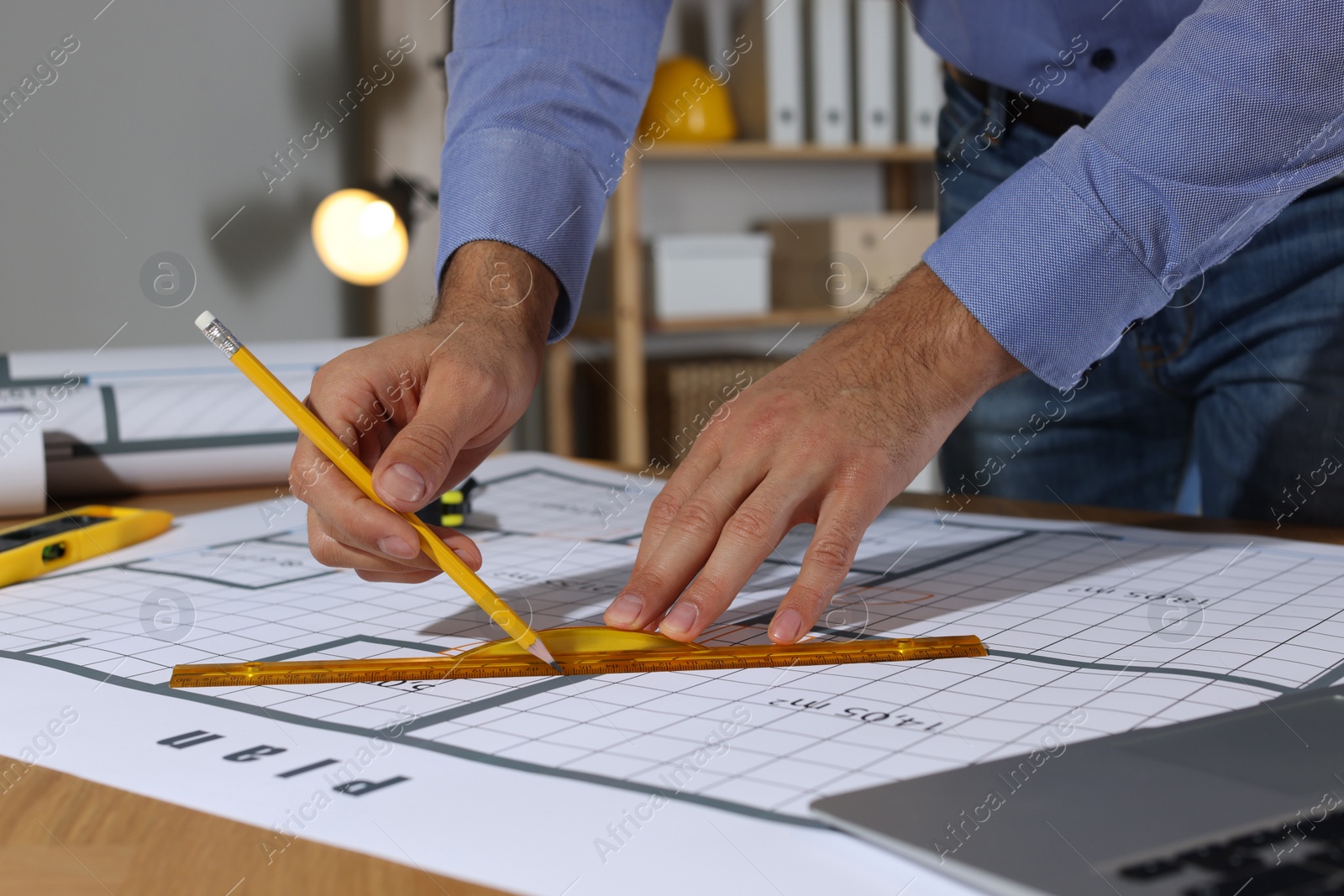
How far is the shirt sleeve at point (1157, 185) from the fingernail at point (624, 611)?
11.0 inches

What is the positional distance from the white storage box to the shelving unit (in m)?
0.03

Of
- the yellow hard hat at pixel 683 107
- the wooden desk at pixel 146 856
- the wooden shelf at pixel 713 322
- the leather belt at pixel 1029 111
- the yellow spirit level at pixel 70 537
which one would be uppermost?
the yellow hard hat at pixel 683 107

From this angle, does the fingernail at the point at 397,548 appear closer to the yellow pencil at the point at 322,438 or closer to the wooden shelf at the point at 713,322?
the yellow pencil at the point at 322,438

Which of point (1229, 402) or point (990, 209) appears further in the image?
point (1229, 402)

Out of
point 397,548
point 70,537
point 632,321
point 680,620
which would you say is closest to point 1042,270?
point 680,620

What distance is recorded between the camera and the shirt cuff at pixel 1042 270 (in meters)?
0.68

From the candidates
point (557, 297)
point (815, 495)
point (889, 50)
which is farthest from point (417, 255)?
point (815, 495)

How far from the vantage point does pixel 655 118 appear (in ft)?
8.21

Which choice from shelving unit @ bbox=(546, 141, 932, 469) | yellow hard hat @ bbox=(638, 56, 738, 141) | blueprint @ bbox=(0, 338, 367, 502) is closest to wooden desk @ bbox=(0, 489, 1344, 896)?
blueprint @ bbox=(0, 338, 367, 502)

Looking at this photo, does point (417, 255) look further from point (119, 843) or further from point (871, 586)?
point (119, 843)

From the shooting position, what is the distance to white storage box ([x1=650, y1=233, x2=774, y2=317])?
2486 millimetres

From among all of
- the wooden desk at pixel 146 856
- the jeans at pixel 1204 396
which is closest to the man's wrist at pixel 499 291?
the wooden desk at pixel 146 856

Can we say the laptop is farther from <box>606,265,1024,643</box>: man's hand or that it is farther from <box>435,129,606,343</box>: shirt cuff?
<box>435,129,606,343</box>: shirt cuff

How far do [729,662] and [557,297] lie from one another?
44cm
